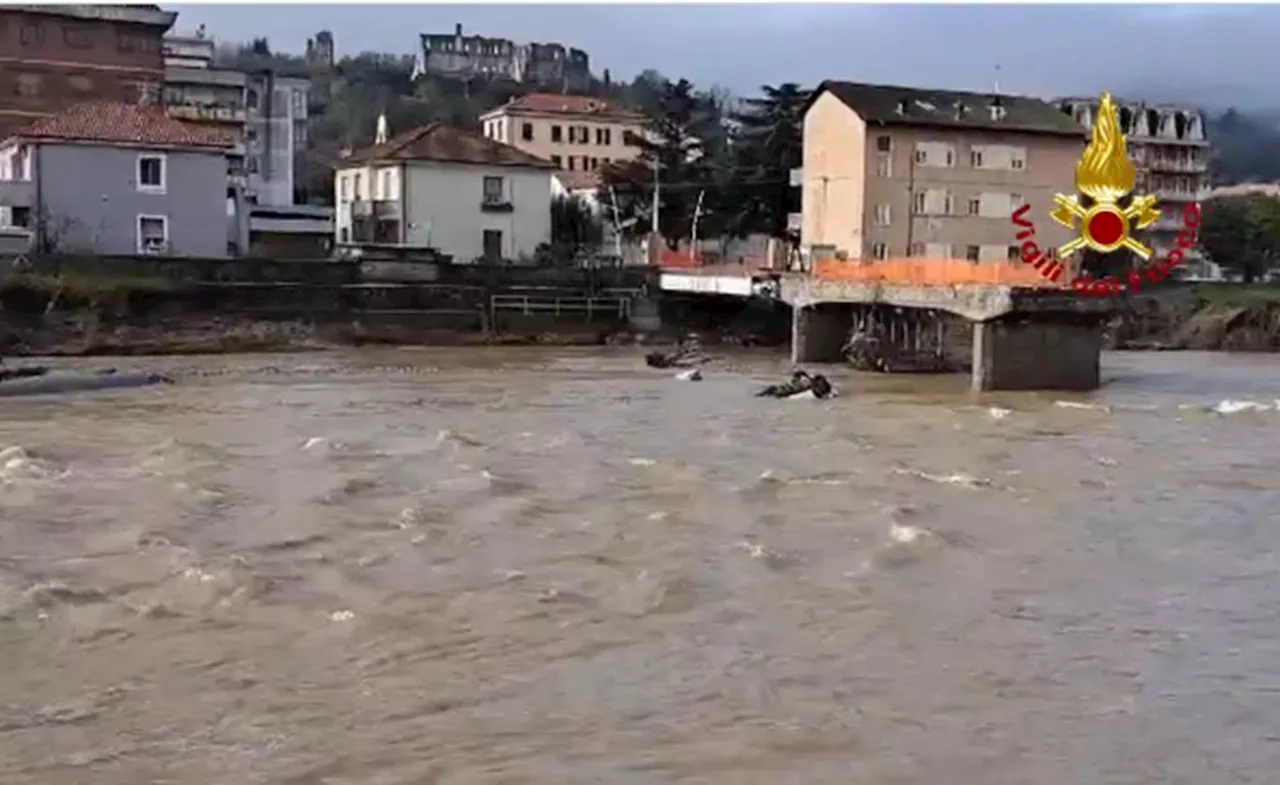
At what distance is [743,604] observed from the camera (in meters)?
14.6

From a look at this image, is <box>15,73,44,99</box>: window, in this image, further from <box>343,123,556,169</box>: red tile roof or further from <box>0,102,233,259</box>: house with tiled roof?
<box>343,123,556,169</box>: red tile roof

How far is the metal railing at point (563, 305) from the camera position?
51188 millimetres

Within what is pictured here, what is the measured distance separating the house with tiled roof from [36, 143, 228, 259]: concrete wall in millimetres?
30

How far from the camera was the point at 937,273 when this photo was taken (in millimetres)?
37312

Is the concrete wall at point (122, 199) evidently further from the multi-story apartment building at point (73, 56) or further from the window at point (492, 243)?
the multi-story apartment building at point (73, 56)

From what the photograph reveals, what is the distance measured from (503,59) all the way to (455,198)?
11232 cm

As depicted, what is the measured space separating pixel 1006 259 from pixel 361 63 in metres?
96.0

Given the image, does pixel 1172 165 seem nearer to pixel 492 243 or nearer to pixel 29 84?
pixel 492 243

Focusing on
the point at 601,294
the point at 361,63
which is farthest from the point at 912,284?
the point at 361,63

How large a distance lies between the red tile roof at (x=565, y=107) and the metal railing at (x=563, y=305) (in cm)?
3919

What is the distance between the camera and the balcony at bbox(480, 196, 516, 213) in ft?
193

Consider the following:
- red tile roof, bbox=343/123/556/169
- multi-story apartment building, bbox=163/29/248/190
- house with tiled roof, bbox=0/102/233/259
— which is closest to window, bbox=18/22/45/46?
multi-story apartment building, bbox=163/29/248/190

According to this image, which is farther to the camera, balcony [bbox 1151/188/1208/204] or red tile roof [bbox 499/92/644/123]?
red tile roof [bbox 499/92/644/123]

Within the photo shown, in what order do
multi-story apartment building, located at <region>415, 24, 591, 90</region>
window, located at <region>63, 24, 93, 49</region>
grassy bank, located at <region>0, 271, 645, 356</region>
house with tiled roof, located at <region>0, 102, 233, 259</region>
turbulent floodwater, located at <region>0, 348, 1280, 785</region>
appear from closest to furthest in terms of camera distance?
1. turbulent floodwater, located at <region>0, 348, 1280, 785</region>
2. grassy bank, located at <region>0, 271, 645, 356</region>
3. house with tiled roof, located at <region>0, 102, 233, 259</region>
4. window, located at <region>63, 24, 93, 49</region>
5. multi-story apartment building, located at <region>415, 24, 591, 90</region>
